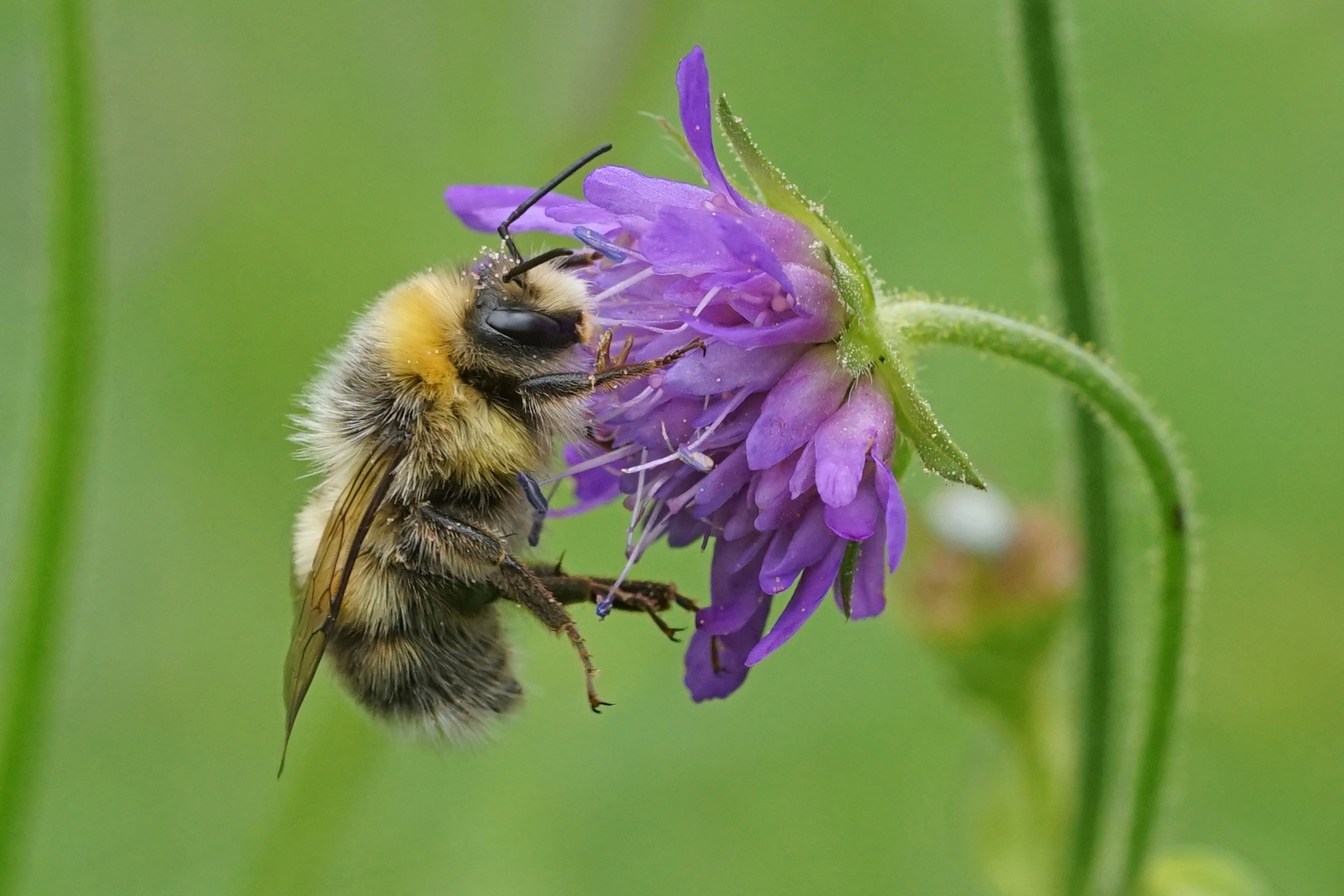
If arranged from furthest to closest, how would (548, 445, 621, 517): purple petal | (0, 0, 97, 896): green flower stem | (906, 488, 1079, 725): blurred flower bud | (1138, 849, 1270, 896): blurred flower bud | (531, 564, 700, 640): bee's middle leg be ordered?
(906, 488, 1079, 725): blurred flower bud < (1138, 849, 1270, 896): blurred flower bud < (0, 0, 97, 896): green flower stem < (548, 445, 621, 517): purple petal < (531, 564, 700, 640): bee's middle leg

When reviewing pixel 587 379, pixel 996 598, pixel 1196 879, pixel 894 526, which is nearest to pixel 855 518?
pixel 894 526

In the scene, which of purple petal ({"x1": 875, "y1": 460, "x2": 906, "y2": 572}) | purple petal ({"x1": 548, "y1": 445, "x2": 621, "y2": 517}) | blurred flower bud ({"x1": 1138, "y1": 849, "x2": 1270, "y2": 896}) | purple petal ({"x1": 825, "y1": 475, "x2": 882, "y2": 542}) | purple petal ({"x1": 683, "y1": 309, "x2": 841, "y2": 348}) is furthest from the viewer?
blurred flower bud ({"x1": 1138, "y1": 849, "x2": 1270, "y2": 896})

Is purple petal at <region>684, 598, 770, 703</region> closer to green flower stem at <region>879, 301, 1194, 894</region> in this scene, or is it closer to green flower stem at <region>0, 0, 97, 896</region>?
green flower stem at <region>879, 301, 1194, 894</region>

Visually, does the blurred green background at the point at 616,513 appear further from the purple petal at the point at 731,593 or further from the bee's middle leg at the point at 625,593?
the purple petal at the point at 731,593

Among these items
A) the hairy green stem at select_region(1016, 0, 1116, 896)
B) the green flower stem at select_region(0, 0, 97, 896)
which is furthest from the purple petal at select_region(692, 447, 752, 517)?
the green flower stem at select_region(0, 0, 97, 896)

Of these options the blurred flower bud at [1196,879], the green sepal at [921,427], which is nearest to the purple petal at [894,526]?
the green sepal at [921,427]

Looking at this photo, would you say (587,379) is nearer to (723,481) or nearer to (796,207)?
(723,481)

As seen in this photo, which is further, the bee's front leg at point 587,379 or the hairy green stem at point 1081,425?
the hairy green stem at point 1081,425
